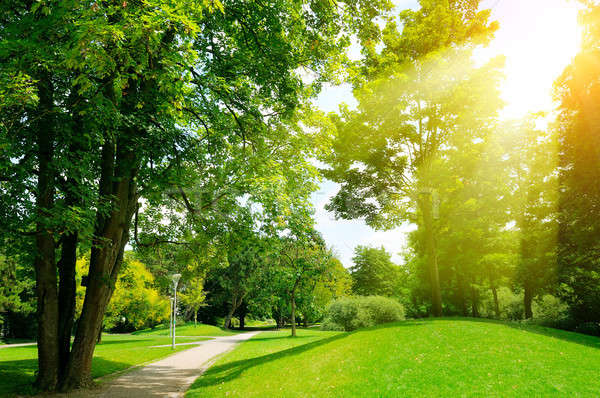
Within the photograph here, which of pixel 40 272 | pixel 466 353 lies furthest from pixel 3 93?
pixel 466 353

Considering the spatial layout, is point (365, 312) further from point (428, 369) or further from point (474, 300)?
point (428, 369)

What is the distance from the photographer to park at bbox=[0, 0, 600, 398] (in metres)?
6.83

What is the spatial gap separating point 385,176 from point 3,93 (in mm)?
17328

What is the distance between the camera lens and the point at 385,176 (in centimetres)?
1984

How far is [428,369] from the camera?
799 cm

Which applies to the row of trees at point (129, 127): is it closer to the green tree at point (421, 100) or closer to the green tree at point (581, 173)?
the green tree at point (421, 100)

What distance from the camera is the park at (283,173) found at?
6832 mm

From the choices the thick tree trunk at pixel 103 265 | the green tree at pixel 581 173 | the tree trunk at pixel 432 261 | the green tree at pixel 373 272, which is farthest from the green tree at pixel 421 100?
the green tree at pixel 373 272

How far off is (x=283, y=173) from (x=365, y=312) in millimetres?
15659

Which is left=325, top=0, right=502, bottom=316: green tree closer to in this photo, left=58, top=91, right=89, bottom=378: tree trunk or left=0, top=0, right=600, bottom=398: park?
left=0, top=0, right=600, bottom=398: park

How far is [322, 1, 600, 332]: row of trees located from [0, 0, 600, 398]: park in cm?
11

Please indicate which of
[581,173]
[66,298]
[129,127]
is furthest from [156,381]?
[581,173]

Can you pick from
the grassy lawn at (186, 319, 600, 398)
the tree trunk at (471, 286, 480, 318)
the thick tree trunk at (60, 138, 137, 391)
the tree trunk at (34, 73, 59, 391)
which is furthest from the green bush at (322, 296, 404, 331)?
the tree trunk at (34, 73, 59, 391)

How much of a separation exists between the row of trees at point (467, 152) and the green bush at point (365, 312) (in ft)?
22.1
